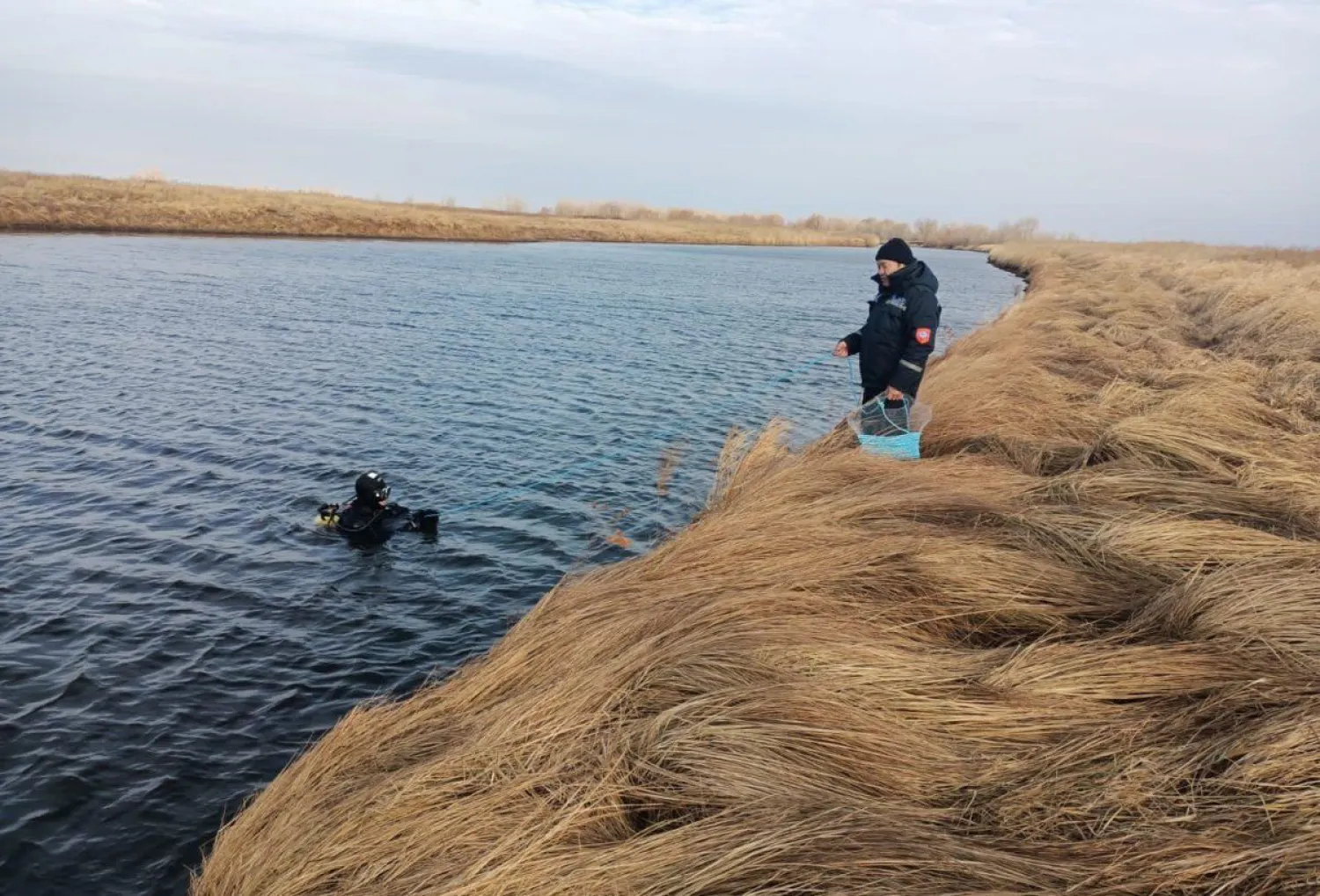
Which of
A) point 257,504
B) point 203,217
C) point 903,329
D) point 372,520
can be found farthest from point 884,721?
point 203,217

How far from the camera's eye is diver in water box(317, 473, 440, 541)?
8297mm

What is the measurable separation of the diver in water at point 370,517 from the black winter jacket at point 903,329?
4424mm

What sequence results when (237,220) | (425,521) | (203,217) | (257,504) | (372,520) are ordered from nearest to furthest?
1. (372,520)
2. (425,521)
3. (257,504)
4. (203,217)
5. (237,220)

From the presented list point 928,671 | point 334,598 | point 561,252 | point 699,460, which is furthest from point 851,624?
point 561,252

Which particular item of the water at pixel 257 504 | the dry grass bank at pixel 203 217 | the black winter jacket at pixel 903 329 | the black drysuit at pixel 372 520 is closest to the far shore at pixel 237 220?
the dry grass bank at pixel 203 217

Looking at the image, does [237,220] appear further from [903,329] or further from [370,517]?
[903,329]

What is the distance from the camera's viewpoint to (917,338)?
7035 millimetres

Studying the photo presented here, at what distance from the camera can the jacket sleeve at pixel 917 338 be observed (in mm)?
7039

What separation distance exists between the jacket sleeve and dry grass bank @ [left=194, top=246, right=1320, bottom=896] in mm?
1419

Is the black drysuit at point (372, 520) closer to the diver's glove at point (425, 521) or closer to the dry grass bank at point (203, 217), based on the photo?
the diver's glove at point (425, 521)

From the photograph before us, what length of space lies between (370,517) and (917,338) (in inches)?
204

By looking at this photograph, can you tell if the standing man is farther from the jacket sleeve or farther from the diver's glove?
the diver's glove

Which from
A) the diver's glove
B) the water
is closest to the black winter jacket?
the water

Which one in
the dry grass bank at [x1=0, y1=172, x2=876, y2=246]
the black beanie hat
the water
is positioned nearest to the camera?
the water
